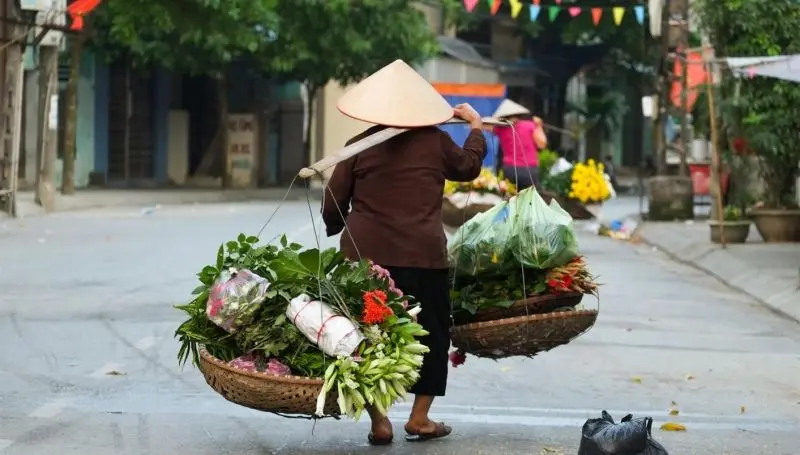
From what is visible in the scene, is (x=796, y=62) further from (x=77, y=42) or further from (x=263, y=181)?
(x=263, y=181)

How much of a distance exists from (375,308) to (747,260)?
11.2 meters

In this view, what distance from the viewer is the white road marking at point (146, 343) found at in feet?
31.0

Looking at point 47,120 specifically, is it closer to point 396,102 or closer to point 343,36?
point 343,36

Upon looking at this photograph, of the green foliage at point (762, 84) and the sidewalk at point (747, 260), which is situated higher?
the green foliage at point (762, 84)

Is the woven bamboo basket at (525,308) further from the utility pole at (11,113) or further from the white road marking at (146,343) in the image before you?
the utility pole at (11,113)

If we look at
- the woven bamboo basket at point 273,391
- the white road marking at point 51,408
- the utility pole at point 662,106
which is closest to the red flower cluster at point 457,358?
the woven bamboo basket at point 273,391

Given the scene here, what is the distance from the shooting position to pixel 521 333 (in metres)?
6.43

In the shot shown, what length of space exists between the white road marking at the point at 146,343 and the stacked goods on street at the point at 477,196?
753 cm

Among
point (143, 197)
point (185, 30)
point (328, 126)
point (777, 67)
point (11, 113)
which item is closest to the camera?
point (777, 67)

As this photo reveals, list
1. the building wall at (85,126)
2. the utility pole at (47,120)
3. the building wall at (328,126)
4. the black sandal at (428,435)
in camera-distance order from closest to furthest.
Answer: the black sandal at (428,435) < the utility pole at (47,120) < the building wall at (85,126) < the building wall at (328,126)

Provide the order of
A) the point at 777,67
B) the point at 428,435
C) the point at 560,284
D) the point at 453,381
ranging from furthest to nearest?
the point at 777,67
the point at 453,381
the point at 560,284
the point at 428,435

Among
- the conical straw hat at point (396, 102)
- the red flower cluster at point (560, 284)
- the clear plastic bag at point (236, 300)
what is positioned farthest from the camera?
the red flower cluster at point (560, 284)

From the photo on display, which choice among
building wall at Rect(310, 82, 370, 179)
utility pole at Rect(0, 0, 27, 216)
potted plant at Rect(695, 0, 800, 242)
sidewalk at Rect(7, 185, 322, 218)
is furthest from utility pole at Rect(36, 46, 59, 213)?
building wall at Rect(310, 82, 370, 179)

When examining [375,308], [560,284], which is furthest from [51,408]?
[560,284]
